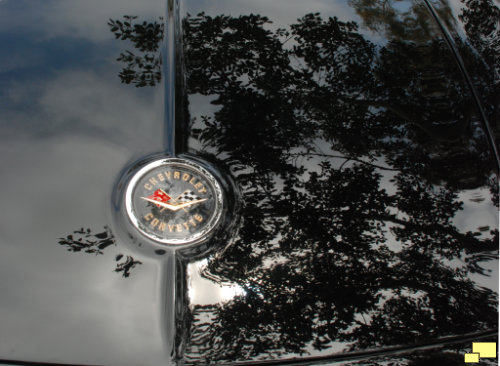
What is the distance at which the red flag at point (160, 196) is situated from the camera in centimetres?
108

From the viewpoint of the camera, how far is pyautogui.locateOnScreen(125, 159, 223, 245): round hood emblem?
1.08m

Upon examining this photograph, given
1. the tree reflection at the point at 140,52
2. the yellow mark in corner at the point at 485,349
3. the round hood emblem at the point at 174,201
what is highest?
the tree reflection at the point at 140,52

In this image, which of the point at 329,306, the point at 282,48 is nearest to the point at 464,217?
the point at 329,306

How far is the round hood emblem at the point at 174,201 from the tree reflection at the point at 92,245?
0.08 meters

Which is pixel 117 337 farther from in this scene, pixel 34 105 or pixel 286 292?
pixel 34 105

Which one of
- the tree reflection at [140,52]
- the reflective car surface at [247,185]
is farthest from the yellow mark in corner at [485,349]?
the tree reflection at [140,52]

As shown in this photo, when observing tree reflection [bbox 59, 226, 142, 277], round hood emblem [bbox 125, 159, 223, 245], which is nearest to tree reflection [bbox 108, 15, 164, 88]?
round hood emblem [bbox 125, 159, 223, 245]

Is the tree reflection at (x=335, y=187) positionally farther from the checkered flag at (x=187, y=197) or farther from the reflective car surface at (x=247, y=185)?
the checkered flag at (x=187, y=197)

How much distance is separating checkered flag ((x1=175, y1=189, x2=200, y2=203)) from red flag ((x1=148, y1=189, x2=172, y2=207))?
0.08ft

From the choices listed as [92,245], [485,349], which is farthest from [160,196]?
[485,349]

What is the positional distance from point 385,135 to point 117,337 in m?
0.86

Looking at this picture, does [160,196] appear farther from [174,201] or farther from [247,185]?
[247,185]

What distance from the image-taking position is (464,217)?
1190mm

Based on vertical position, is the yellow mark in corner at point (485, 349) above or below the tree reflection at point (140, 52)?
below
